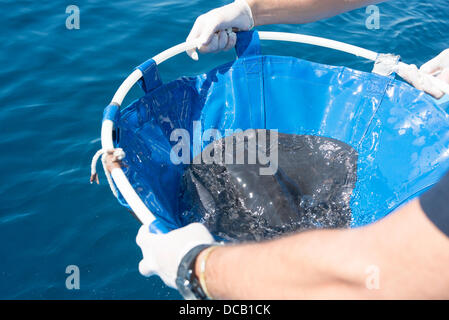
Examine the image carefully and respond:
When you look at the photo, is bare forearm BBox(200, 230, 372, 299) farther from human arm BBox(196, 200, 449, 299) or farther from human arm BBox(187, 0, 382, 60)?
human arm BBox(187, 0, 382, 60)

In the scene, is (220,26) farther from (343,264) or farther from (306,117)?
(343,264)

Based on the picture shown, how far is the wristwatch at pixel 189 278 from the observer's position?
1238 millimetres

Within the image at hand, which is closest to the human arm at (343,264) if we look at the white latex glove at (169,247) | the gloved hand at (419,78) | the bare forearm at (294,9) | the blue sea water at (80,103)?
the white latex glove at (169,247)

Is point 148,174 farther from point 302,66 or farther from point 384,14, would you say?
point 384,14

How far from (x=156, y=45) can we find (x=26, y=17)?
1310 mm

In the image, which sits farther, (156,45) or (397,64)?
(156,45)

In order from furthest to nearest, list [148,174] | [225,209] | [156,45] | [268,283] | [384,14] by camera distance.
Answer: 1. [384,14]
2. [156,45]
3. [225,209]
4. [148,174]
5. [268,283]

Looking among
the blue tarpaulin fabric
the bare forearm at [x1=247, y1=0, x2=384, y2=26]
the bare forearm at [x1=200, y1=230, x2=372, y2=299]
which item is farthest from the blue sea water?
the bare forearm at [x1=247, y1=0, x2=384, y2=26]

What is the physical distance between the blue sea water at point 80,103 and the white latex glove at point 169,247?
90cm

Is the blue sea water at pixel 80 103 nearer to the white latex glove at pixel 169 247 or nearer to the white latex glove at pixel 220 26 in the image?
the white latex glove at pixel 169 247

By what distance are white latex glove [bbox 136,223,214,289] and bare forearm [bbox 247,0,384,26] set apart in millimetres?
1543

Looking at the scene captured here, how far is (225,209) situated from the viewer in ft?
6.98

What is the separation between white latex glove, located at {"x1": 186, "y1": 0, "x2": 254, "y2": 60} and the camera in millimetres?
2130
